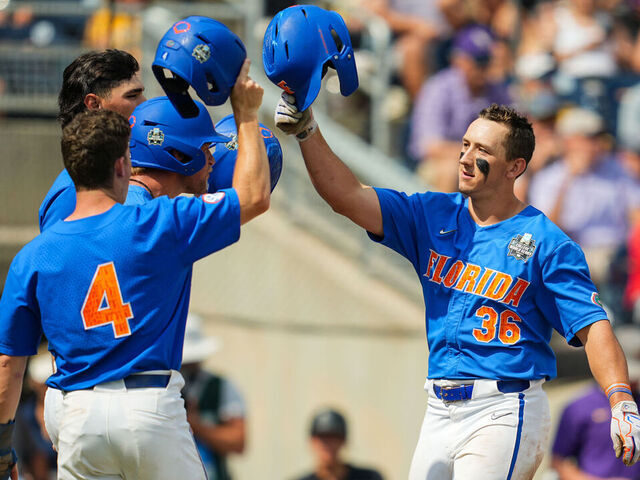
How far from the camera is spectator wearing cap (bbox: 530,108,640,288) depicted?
924 centimetres

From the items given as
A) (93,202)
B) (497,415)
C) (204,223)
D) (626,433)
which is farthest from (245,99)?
(626,433)

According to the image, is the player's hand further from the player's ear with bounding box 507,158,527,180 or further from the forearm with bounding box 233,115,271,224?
the player's ear with bounding box 507,158,527,180

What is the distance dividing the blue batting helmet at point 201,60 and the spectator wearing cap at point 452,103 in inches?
201

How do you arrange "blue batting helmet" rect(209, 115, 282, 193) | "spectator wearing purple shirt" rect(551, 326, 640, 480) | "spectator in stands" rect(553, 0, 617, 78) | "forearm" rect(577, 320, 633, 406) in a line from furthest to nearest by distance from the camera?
"spectator in stands" rect(553, 0, 617, 78), "spectator wearing purple shirt" rect(551, 326, 640, 480), "blue batting helmet" rect(209, 115, 282, 193), "forearm" rect(577, 320, 633, 406)

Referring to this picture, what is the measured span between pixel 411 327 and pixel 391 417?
77 cm

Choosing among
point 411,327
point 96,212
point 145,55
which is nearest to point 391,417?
point 411,327

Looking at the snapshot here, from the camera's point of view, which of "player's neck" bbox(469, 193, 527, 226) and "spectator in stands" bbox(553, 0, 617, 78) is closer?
"player's neck" bbox(469, 193, 527, 226)

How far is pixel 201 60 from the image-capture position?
14.0 ft

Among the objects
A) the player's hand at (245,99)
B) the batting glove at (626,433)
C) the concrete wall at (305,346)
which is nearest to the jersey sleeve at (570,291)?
the batting glove at (626,433)

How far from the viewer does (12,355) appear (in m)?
4.16

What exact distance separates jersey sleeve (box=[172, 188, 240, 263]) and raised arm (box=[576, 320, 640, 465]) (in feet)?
5.49

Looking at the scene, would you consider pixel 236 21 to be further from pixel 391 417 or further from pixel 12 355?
pixel 12 355

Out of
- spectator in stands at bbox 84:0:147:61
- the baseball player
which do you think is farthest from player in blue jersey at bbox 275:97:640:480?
spectator in stands at bbox 84:0:147:61

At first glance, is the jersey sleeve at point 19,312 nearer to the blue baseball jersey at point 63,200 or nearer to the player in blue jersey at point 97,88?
the blue baseball jersey at point 63,200
